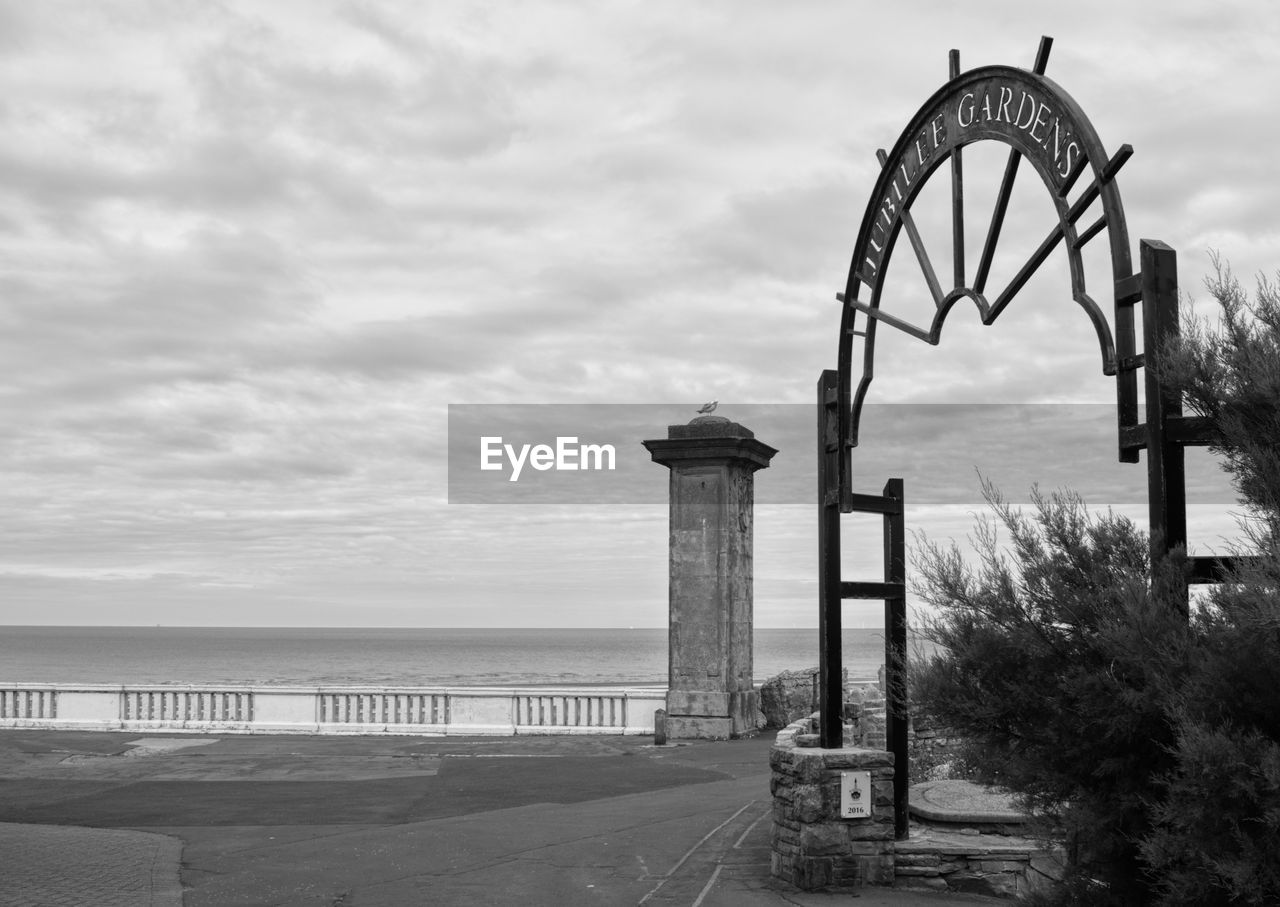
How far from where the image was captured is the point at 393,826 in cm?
1141

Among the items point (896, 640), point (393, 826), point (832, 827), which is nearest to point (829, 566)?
point (896, 640)

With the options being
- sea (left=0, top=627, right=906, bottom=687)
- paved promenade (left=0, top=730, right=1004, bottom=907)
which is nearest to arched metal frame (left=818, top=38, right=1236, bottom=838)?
paved promenade (left=0, top=730, right=1004, bottom=907)

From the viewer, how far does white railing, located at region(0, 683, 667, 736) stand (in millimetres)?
19969

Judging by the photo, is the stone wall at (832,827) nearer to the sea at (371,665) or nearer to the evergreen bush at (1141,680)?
the evergreen bush at (1141,680)

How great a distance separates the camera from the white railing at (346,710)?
65.5 feet

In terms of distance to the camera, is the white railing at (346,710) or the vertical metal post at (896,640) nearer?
the vertical metal post at (896,640)

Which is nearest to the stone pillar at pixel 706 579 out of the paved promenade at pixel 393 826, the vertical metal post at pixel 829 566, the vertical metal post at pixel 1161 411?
the paved promenade at pixel 393 826

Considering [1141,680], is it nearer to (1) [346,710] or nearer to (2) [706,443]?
(2) [706,443]

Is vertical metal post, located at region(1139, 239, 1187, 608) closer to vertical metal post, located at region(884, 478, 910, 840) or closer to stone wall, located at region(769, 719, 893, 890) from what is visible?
vertical metal post, located at region(884, 478, 910, 840)

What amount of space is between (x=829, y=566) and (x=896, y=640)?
73 cm

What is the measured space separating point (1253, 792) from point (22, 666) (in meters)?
97.5

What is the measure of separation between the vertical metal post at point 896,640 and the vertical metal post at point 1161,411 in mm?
3018

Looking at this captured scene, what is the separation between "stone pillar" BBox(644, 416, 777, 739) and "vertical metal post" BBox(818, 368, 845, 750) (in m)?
7.89

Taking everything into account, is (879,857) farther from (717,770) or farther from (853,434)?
(717,770)
